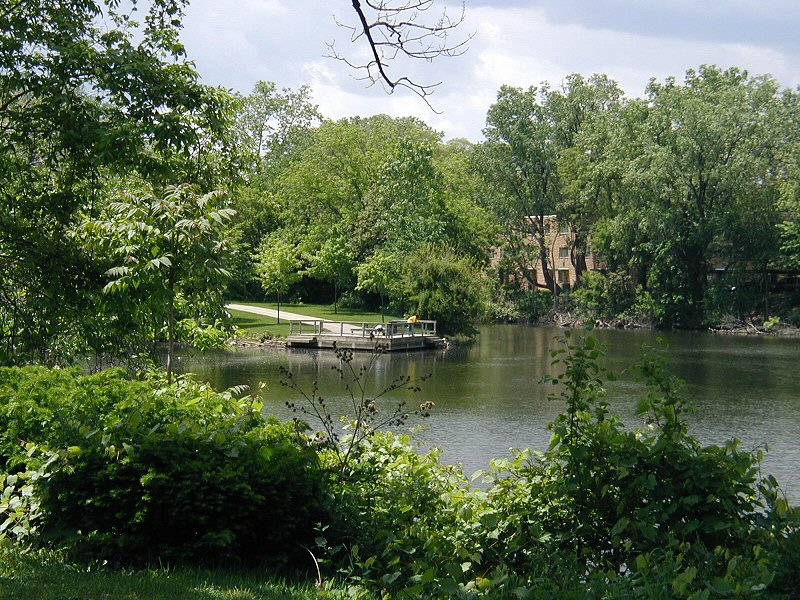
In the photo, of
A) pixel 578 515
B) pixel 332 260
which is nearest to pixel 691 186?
pixel 332 260

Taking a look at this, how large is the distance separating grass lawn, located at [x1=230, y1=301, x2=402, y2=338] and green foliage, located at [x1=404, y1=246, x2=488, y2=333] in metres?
6.85

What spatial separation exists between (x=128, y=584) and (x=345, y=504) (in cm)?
162

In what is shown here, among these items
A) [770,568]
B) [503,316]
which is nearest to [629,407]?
[770,568]

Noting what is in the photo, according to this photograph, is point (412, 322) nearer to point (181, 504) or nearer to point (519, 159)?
point (519, 159)

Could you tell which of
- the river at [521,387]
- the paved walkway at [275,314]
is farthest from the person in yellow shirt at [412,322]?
the paved walkway at [275,314]

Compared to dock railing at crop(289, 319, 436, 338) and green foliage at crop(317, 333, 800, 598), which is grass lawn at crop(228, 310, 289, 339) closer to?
dock railing at crop(289, 319, 436, 338)

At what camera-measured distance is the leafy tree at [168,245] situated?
9094 millimetres

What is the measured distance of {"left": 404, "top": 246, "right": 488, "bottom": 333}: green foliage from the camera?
43566 mm

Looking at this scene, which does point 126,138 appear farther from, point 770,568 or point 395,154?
point 395,154

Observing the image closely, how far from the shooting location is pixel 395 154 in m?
54.6

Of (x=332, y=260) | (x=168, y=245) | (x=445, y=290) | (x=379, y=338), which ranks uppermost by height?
(x=332, y=260)

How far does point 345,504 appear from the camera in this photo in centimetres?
632

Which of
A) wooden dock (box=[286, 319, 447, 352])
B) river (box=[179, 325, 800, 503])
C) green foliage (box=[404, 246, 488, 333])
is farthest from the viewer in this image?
green foliage (box=[404, 246, 488, 333])

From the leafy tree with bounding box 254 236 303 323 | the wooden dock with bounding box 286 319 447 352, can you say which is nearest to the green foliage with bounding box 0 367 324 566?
the wooden dock with bounding box 286 319 447 352
